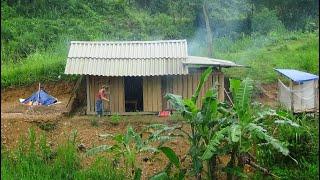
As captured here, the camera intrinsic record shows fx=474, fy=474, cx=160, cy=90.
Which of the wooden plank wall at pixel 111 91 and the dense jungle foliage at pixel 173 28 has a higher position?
the dense jungle foliage at pixel 173 28

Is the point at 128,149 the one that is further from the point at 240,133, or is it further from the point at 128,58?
the point at 128,58

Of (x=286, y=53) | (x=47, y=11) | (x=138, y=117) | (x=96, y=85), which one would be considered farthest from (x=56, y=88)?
(x=286, y=53)

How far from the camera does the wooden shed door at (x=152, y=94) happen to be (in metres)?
11.8

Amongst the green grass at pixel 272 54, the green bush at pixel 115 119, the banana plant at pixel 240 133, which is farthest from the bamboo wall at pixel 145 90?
the banana plant at pixel 240 133

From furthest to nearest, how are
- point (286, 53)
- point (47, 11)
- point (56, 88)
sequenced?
point (47, 11) < point (286, 53) < point (56, 88)

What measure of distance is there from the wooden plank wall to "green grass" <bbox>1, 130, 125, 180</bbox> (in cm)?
258

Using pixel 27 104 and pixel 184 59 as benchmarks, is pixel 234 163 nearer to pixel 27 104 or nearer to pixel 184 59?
pixel 184 59

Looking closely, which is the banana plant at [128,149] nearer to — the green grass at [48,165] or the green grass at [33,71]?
the green grass at [48,165]

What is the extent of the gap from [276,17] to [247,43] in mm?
3245

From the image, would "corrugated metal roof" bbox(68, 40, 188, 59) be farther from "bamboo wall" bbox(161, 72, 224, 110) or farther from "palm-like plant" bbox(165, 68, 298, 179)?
"palm-like plant" bbox(165, 68, 298, 179)

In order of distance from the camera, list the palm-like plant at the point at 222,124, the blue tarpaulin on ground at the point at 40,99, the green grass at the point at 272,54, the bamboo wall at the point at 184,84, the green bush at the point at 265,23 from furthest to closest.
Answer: the green bush at the point at 265,23 → the green grass at the point at 272,54 → the blue tarpaulin on ground at the point at 40,99 → the bamboo wall at the point at 184,84 → the palm-like plant at the point at 222,124

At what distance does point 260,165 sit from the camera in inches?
328

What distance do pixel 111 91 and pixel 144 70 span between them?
106 cm

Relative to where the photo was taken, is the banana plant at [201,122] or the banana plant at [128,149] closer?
the banana plant at [201,122]
